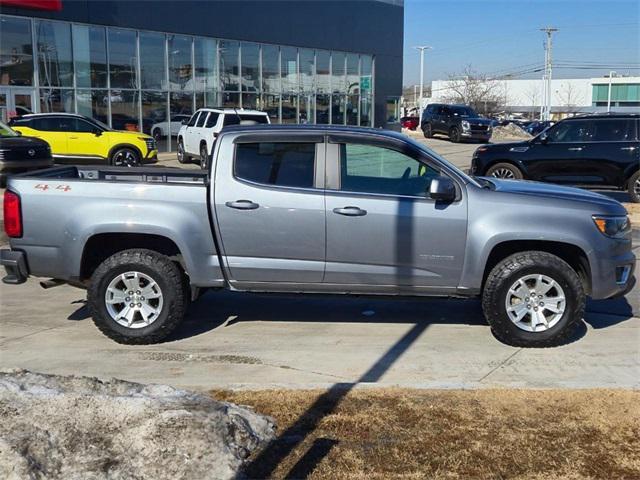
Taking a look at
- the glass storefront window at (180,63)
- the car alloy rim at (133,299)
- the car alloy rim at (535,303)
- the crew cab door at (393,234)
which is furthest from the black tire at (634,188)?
the glass storefront window at (180,63)

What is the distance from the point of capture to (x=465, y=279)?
5988 millimetres

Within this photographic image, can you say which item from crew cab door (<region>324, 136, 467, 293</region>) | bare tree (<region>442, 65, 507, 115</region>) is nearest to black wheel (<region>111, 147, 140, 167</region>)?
crew cab door (<region>324, 136, 467, 293</region>)

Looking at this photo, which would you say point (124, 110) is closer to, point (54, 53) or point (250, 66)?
point (54, 53)

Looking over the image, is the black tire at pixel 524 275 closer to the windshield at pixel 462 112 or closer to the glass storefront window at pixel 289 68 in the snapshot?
the glass storefront window at pixel 289 68

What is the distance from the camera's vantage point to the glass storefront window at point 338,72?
125 ft

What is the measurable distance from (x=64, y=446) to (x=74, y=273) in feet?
8.20

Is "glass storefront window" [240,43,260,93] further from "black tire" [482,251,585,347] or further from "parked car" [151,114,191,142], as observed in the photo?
"black tire" [482,251,585,347]

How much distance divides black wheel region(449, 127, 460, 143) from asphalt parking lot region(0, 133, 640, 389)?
32186 mm

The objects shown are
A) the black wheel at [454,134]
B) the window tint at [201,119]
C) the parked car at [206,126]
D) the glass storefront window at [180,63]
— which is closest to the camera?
the parked car at [206,126]

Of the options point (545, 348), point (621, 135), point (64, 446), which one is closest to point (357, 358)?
point (545, 348)

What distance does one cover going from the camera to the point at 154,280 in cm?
602

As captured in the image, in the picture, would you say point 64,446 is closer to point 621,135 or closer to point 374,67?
point 621,135

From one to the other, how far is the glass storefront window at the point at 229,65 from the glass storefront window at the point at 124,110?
494 centimetres

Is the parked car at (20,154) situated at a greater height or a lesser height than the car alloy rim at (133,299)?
greater
